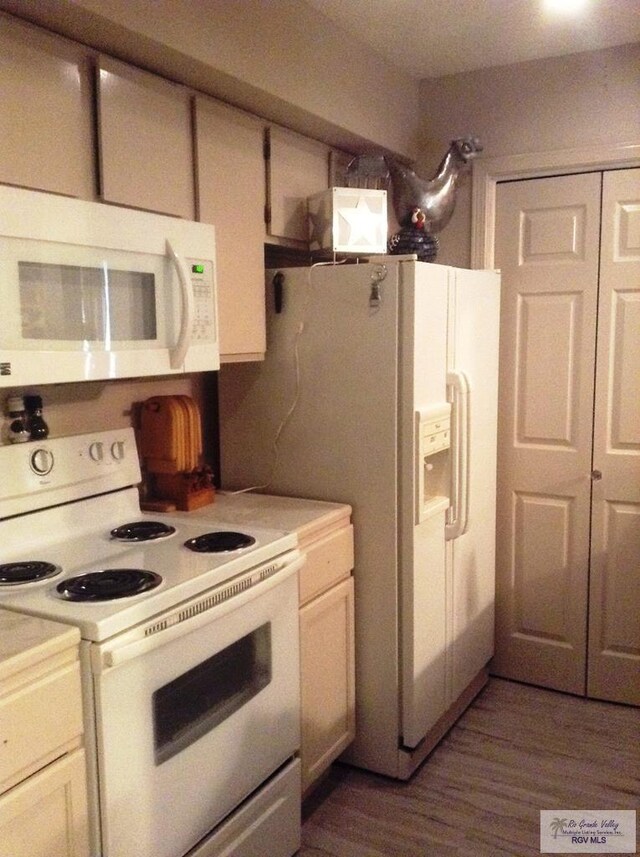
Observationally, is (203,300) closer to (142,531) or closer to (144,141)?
(144,141)

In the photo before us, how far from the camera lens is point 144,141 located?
75.4 inches

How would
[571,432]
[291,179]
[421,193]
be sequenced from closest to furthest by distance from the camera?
[291,179] → [421,193] → [571,432]

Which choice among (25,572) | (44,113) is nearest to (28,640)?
(25,572)

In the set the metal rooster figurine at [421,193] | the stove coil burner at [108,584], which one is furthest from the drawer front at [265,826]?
the metal rooster figurine at [421,193]

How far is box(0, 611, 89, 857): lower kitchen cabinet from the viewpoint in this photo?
1.27 meters

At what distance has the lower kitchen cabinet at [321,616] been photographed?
2205 millimetres

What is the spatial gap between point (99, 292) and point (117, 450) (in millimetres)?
644

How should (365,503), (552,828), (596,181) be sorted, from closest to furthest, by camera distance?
(552,828) < (365,503) < (596,181)

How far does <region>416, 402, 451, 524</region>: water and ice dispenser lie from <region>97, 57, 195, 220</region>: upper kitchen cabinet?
94 cm

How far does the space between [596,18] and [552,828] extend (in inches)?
102

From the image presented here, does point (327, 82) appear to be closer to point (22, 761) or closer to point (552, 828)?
point (22, 761)

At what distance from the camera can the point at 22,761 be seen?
1.30 meters

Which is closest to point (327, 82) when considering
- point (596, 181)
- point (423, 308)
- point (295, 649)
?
point (423, 308)

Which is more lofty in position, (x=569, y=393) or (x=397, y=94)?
(x=397, y=94)
